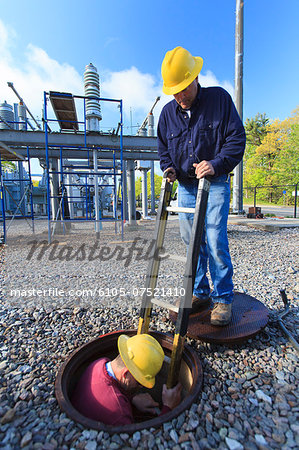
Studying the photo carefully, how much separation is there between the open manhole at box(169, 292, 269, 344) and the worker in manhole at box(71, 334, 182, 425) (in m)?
0.45

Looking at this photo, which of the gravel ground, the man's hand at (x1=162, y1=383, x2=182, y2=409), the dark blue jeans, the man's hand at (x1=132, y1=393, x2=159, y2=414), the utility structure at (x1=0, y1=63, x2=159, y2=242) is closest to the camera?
the gravel ground

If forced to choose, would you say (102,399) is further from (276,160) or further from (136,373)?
(276,160)

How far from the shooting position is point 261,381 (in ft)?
5.29

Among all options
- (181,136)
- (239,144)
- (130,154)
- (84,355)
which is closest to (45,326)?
(84,355)

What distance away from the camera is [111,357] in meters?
2.11

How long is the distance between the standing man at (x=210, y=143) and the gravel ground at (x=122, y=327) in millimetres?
488

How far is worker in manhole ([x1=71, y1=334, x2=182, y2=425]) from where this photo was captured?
1.47 meters

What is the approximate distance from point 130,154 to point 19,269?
7325 millimetres

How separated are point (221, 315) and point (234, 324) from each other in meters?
0.15

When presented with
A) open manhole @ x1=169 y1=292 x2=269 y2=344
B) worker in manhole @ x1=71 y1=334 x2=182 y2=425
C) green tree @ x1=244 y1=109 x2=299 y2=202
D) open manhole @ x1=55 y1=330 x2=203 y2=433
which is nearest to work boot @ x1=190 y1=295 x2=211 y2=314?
open manhole @ x1=169 y1=292 x2=269 y2=344

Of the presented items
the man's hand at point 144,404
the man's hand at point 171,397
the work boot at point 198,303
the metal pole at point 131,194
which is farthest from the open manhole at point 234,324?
the metal pole at point 131,194

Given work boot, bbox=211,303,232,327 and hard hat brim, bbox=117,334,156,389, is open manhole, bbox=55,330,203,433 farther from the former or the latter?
work boot, bbox=211,303,232,327

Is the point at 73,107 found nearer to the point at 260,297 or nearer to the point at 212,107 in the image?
the point at 212,107

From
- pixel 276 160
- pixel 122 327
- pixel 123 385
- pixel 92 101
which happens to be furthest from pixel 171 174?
pixel 276 160
